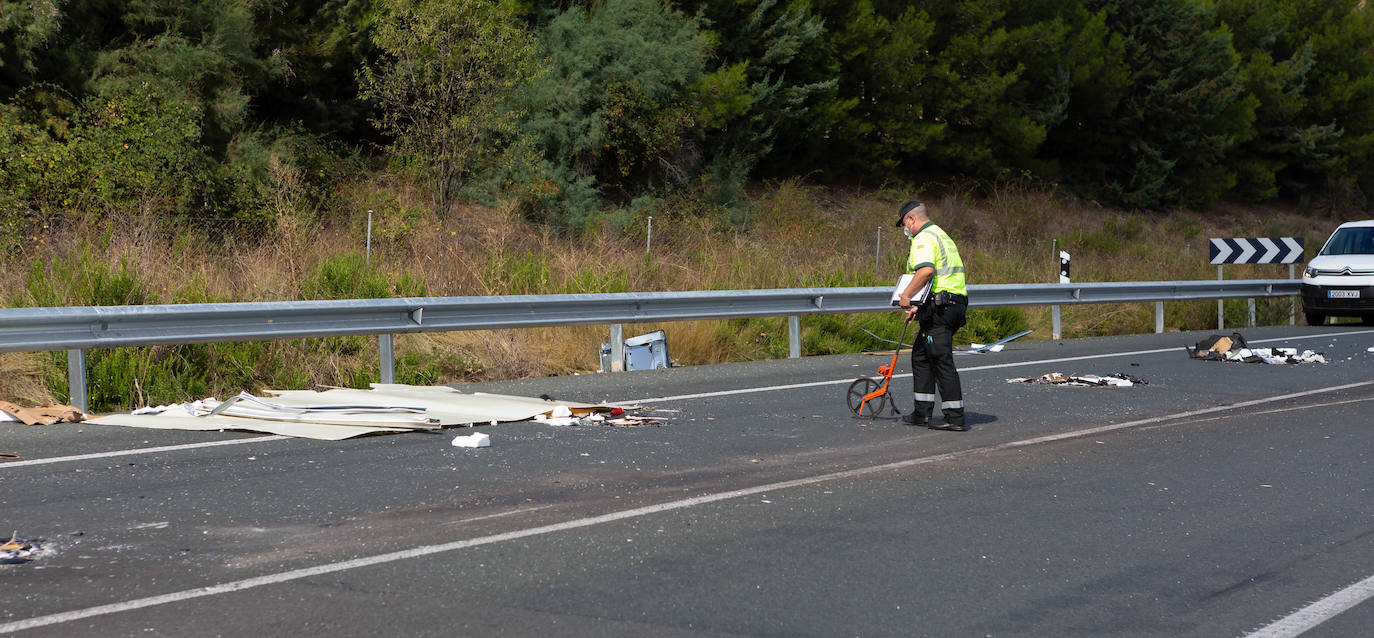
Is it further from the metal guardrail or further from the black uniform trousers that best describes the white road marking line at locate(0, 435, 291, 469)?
the black uniform trousers

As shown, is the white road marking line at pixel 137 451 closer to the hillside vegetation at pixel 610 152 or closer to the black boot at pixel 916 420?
the hillside vegetation at pixel 610 152

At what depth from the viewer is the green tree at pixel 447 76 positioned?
24156 mm

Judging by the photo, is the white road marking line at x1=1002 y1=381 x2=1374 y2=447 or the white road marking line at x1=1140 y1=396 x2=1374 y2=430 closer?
the white road marking line at x1=1002 y1=381 x2=1374 y2=447

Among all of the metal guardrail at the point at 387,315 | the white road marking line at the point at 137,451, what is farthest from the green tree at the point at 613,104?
the white road marking line at the point at 137,451

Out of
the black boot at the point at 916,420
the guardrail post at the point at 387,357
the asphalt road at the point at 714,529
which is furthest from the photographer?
the guardrail post at the point at 387,357

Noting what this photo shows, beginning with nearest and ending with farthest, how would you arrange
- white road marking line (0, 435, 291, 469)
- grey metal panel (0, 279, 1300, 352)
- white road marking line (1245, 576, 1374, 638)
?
white road marking line (1245, 576, 1374, 638) → white road marking line (0, 435, 291, 469) → grey metal panel (0, 279, 1300, 352)

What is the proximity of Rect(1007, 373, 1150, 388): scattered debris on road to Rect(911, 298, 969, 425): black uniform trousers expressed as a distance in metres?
3.17

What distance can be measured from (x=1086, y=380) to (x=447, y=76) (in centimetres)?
1601

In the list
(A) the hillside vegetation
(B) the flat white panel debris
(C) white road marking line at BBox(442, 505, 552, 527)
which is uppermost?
(A) the hillside vegetation

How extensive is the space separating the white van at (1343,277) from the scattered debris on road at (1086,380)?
957 cm

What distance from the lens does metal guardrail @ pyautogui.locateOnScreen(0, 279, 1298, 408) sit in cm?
930

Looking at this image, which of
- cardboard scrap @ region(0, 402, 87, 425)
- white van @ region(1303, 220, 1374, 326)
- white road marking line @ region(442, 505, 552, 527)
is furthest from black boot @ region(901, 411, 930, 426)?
white van @ region(1303, 220, 1374, 326)

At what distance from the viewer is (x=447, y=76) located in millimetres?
24656

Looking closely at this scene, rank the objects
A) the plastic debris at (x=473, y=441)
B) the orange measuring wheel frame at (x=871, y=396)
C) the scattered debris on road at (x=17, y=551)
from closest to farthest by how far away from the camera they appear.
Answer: the scattered debris on road at (x=17, y=551), the plastic debris at (x=473, y=441), the orange measuring wheel frame at (x=871, y=396)
